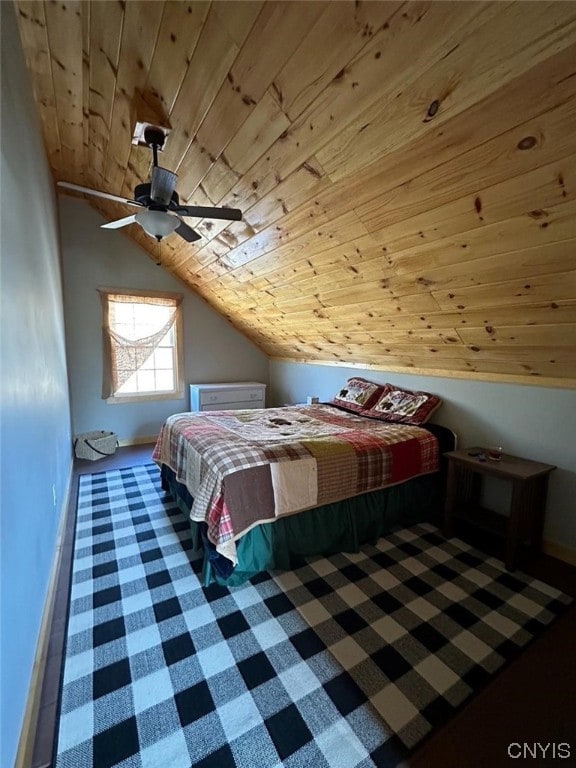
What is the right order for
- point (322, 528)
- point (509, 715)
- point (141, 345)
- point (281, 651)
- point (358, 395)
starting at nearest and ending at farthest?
point (509, 715)
point (281, 651)
point (322, 528)
point (358, 395)
point (141, 345)

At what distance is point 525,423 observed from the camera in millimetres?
2344

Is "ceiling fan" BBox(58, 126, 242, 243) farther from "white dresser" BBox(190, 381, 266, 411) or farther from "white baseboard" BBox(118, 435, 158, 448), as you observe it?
"white baseboard" BBox(118, 435, 158, 448)

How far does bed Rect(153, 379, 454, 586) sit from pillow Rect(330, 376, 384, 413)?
379 millimetres

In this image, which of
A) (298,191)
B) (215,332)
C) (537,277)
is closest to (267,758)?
(537,277)

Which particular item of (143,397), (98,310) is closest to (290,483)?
(143,397)

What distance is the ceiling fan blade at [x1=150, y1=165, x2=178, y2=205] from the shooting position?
1.75 metres

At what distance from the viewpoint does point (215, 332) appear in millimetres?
4918

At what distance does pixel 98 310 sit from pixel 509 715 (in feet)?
15.7

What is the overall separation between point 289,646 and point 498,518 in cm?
173

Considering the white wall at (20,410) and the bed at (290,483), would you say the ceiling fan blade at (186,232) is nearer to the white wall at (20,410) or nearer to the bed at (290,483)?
the white wall at (20,410)

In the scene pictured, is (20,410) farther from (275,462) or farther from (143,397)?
(143,397)

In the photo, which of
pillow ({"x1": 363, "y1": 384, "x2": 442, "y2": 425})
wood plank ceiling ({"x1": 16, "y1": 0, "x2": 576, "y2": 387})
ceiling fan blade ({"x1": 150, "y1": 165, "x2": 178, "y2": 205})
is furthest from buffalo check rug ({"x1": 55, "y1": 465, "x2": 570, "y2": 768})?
ceiling fan blade ({"x1": 150, "y1": 165, "x2": 178, "y2": 205})

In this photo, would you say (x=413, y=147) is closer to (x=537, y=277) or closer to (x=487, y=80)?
(x=487, y=80)

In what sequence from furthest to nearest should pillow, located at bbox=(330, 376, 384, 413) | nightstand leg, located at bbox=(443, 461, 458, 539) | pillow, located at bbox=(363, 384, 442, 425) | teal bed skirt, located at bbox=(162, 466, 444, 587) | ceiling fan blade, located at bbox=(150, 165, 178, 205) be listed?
pillow, located at bbox=(330, 376, 384, 413)
pillow, located at bbox=(363, 384, 442, 425)
nightstand leg, located at bbox=(443, 461, 458, 539)
teal bed skirt, located at bbox=(162, 466, 444, 587)
ceiling fan blade, located at bbox=(150, 165, 178, 205)
